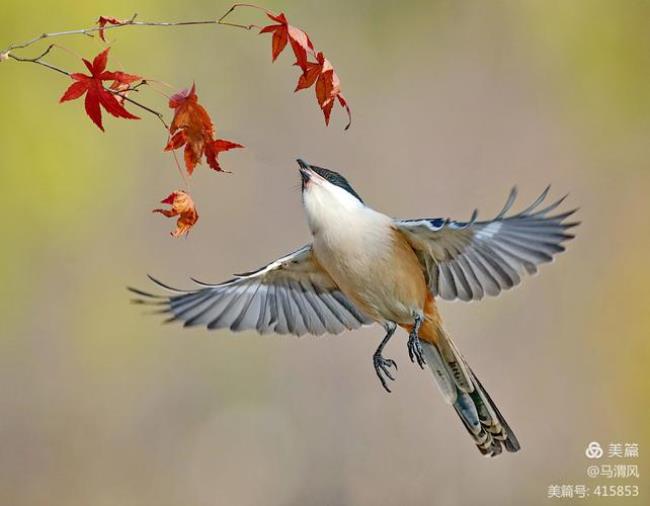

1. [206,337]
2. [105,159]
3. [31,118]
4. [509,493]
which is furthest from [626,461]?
[31,118]

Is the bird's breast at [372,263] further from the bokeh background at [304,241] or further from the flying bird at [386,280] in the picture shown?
the bokeh background at [304,241]

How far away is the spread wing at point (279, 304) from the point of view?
2.64 meters

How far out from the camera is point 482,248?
2416 millimetres

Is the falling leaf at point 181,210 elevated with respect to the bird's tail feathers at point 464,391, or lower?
elevated

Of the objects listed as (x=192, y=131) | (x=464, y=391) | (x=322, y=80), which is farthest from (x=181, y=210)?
(x=464, y=391)

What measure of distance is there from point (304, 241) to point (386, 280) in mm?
2074

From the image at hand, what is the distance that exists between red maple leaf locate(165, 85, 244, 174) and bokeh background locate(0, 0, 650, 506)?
103 inches

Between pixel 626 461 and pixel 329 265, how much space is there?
8.69 feet

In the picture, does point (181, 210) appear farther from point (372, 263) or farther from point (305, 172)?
point (372, 263)

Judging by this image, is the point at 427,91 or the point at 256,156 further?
the point at 427,91

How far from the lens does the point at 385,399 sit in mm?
4297

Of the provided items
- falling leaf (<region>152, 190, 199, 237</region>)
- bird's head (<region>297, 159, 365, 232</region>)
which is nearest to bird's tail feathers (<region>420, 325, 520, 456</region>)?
bird's head (<region>297, 159, 365, 232</region>)

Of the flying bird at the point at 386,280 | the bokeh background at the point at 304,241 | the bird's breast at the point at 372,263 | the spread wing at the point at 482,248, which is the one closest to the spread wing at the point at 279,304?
the flying bird at the point at 386,280

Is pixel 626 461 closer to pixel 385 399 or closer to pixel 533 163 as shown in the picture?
pixel 385 399
